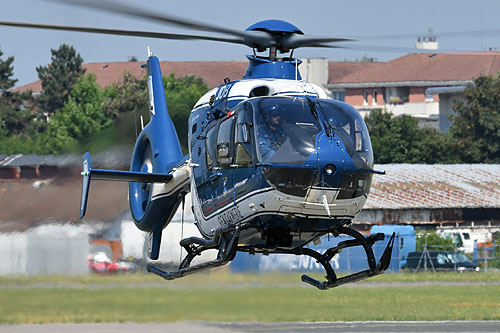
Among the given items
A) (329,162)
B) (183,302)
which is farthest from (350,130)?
(183,302)

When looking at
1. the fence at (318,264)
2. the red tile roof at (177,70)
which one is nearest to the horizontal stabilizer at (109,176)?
the fence at (318,264)

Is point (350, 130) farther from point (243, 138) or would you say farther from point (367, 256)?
point (367, 256)

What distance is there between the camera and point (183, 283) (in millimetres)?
23938

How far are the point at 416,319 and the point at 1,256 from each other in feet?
36.8

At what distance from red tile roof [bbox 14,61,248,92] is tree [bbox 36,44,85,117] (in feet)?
24.4

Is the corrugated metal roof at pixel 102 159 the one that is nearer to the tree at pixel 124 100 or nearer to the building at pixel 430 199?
the building at pixel 430 199

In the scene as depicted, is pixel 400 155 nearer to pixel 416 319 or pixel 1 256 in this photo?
pixel 416 319

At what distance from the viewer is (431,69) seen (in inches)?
3868

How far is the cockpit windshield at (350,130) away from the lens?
15.7 m

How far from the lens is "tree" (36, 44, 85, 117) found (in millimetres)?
89500

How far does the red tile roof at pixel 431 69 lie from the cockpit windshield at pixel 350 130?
78969 mm

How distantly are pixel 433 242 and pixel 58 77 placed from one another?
59244 mm

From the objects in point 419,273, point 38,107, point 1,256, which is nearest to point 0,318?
point 1,256

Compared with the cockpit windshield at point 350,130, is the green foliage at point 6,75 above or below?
above
